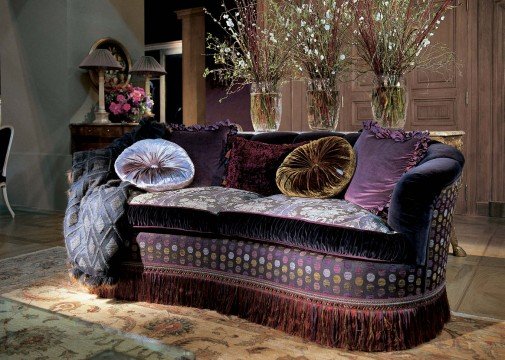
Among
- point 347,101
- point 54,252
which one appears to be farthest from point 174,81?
point 54,252

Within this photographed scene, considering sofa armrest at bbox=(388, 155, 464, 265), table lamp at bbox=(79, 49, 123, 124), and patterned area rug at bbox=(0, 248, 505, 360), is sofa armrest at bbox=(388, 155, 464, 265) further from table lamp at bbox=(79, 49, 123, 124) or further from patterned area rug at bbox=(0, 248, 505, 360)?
table lamp at bbox=(79, 49, 123, 124)

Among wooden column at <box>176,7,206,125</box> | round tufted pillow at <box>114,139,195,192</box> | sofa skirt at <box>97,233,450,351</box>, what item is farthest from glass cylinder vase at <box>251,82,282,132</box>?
wooden column at <box>176,7,206,125</box>

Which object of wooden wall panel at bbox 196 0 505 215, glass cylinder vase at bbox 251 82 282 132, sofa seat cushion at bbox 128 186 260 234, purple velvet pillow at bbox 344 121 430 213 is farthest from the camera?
wooden wall panel at bbox 196 0 505 215

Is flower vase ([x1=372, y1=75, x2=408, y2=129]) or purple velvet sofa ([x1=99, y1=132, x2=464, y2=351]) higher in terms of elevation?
flower vase ([x1=372, y1=75, x2=408, y2=129])

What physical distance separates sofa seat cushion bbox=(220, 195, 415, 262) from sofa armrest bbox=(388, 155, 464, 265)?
4cm

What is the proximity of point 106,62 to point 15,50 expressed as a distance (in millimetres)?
1269

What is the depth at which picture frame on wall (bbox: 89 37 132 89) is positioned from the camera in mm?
5688

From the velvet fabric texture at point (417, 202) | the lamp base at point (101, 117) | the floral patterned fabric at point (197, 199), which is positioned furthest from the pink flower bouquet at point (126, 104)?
the velvet fabric texture at point (417, 202)

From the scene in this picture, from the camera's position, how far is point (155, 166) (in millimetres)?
2896

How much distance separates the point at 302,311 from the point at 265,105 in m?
1.51

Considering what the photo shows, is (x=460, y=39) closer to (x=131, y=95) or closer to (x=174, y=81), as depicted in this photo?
(x=131, y=95)

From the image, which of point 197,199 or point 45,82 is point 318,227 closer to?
point 197,199

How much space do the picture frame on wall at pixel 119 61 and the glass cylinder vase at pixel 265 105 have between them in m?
2.86

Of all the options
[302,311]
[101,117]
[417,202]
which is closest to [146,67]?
[101,117]
